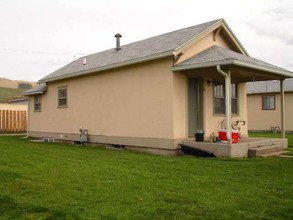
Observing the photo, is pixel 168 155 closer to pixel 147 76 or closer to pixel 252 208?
pixel 147 76

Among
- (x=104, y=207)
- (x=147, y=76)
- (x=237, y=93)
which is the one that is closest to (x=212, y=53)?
(x=147, y=76)

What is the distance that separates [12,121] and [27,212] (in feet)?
69.4

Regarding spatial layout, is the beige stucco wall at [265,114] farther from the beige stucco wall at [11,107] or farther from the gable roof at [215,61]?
the beige stucco wall at [11,107]

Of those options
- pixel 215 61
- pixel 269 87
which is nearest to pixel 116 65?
pixel 215 61

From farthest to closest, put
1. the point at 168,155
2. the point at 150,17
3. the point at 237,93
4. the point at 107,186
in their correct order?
the point at 150,17 → the point at 237,93 → the point at 168,155 → the point at 107,186

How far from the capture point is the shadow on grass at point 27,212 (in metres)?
4.67

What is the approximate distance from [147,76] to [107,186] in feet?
20.6

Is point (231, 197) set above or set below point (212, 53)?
below

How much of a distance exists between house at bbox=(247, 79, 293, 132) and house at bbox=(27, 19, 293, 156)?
36.8 ft

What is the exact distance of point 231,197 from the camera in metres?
5.63

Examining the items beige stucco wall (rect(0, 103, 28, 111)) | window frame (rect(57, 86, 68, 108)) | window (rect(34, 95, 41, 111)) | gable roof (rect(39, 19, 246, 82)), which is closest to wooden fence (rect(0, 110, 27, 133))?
beige stucco wall (rect(0, 103, 28, 111))

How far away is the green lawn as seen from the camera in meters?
4.85

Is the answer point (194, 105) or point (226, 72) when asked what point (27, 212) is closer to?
point (226, 72)

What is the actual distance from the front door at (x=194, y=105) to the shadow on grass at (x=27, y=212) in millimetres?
7578
